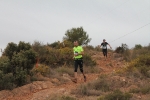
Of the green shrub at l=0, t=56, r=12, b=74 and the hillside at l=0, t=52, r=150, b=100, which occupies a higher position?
the green shrub at l=0, t=56, r=12, b=74

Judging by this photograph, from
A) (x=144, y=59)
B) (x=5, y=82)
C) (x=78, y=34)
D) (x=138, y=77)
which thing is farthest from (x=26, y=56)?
(x=78, y=34)

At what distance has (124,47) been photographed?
24641mm

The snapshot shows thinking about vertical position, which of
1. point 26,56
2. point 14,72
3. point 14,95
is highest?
point 26,56

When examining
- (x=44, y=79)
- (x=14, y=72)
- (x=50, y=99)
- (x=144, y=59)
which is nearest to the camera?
(x=50, y=99)

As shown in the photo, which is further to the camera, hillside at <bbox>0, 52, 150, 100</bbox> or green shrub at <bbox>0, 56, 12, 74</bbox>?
green shrub at <bbox>0, 56, 12, 74</bbox>

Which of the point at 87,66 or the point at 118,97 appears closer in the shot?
the point at 118,97

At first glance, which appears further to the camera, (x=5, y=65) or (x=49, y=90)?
(x=5, y=65)

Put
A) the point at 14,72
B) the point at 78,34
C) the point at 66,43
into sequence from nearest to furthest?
1. the point at 14,72
2. the point at 66,43
3. the point at 78,34

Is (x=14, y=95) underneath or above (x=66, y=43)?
underneath

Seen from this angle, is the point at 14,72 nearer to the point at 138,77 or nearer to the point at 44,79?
the point at 44,79

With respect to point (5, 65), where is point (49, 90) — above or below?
below

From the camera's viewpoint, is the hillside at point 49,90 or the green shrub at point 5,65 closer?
the hillside at point 49,90

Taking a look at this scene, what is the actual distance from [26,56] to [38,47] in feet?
15.1

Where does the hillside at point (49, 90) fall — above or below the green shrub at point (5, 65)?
below
